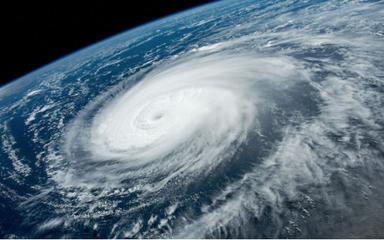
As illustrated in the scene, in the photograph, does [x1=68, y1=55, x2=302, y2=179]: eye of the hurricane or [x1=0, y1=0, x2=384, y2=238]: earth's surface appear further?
[x1=68, y1=55, x2=302, y2=179]: eye of the hurricane

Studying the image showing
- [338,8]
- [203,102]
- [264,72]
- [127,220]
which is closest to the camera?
[127,220]

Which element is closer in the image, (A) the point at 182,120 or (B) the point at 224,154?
(B) the point at 224,154

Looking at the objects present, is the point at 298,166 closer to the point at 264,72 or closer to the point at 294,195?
the point at 294,195

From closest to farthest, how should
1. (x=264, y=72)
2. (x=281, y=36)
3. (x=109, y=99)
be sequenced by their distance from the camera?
(x=264, y=72) < (x=109, y=99) < (x=281, y=36)

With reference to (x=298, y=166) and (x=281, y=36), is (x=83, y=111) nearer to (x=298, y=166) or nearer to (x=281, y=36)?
(x=298, y=166)

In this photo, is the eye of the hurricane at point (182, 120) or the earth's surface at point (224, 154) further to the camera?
the eye of the hurricane at point (182, 120)

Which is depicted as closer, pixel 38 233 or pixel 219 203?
pixel 219 203

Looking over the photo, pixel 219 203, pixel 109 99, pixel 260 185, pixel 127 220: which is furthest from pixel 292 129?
pixel 109 99

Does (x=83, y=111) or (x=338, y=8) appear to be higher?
(x=83, y=111)
